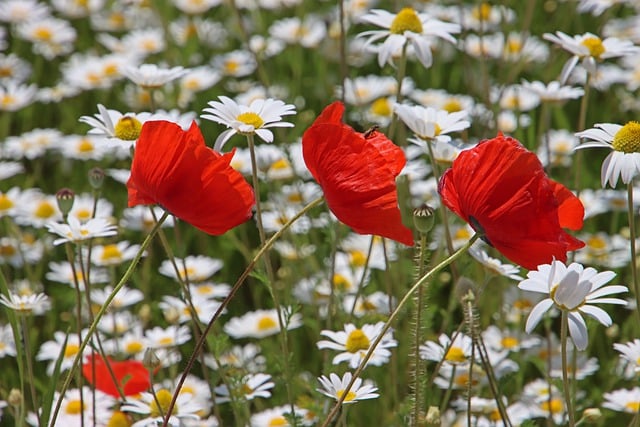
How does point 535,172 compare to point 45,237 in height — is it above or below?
above

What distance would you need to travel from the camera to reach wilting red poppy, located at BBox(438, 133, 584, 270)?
123 centimetres

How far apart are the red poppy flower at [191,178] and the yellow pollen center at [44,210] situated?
1471 millimetres

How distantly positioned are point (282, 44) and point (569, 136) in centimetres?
121

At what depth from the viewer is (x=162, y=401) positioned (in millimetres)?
1800

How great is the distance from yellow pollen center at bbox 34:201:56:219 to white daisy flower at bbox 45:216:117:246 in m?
0.87

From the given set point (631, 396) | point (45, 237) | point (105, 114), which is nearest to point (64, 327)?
point (45, 237)

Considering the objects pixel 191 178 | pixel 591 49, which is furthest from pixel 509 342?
pixel 191 178

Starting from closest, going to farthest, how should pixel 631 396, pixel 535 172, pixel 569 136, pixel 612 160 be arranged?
pixel 535 172
pixel 612 160
pixel 631 396
pixel 569 136

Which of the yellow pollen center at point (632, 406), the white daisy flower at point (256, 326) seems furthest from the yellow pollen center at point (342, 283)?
the yellow pollen center at point (632, 406)

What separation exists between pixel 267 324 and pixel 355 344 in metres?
0.53

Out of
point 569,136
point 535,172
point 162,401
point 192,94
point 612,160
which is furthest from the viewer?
point 192,94

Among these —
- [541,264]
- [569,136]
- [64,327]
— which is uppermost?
[541,264]

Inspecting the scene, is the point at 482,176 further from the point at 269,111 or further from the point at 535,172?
the point at 269,111

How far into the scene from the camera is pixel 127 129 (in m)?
1.71
